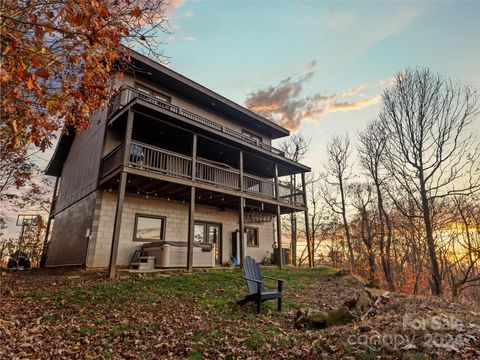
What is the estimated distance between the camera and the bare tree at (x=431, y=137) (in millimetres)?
12453

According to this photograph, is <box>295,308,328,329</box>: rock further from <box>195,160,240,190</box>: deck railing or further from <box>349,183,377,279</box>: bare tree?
<box>349,183,377,279</box>: bare tree

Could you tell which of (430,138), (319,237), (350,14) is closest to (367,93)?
(430,138)

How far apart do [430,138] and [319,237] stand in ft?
63.8

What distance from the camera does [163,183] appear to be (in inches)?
436

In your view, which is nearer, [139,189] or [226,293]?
[226,293]

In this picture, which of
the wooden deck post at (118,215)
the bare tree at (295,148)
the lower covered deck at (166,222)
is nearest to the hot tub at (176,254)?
the lower covered deck at (166,222)

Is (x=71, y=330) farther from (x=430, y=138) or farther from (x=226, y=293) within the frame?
(x=430, y=138)

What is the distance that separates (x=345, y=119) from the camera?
19.6 m

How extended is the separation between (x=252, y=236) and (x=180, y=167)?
697 centimetres

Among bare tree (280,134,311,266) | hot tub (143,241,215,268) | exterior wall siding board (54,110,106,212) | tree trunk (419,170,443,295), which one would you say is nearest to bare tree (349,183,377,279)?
bare tree (280,134,311,266)

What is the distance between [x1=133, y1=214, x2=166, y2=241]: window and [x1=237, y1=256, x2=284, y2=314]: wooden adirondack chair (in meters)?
6.55

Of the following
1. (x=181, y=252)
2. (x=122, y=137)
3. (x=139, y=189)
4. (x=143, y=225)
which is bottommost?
(x=181, y=252)

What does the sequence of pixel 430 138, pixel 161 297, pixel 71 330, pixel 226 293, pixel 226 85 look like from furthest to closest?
1. pixel 226 85
2. pixel 430 138
3. pixel 226 293
4. pixel 161 297
5. pixel 71 330

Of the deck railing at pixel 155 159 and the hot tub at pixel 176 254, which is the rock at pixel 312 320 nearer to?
the hot tub at pixel 176 254
